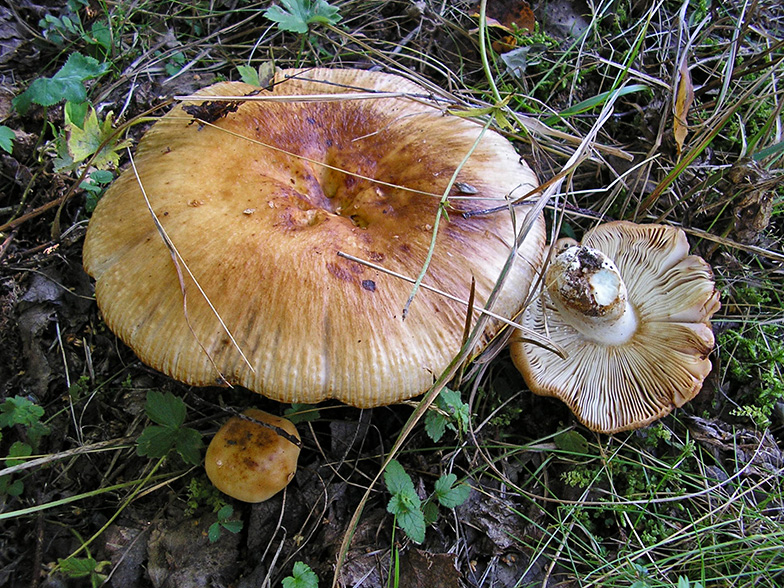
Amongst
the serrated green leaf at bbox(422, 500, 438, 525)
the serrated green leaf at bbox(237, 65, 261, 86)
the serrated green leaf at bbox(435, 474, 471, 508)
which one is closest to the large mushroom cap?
the serrated green leaf at bbox(237, 65, 261, 86)

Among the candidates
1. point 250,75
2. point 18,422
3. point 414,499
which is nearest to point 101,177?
point 250,75

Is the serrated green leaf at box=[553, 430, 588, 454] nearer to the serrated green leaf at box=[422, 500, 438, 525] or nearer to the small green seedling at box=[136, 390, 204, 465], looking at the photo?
the serrated green leaf at box=[422, 500, 438, 525]

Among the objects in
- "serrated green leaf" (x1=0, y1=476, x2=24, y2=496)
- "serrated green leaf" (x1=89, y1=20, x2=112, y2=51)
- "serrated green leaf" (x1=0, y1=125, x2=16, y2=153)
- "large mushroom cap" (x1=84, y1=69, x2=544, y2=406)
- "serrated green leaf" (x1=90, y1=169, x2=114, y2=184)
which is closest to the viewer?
"large mushroom cap" (x1=84, y1=69, x2=544, y2=406)

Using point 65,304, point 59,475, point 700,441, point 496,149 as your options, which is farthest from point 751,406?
point 65,304

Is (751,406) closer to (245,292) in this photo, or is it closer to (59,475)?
(245,292)

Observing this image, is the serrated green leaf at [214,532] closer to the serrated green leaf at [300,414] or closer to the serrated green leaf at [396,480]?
the serrated green leaf at [300,414]

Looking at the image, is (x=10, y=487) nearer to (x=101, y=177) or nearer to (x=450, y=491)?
(x=101, y=177)
